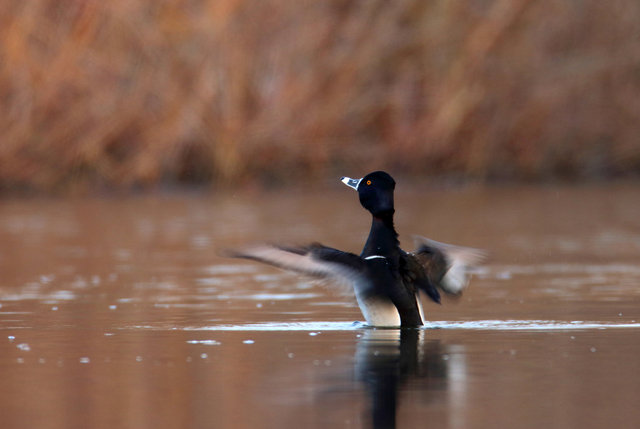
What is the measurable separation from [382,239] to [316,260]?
14.5 inches

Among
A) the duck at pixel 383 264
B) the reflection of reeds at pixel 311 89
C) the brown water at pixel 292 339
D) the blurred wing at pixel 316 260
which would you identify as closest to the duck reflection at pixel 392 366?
the brown water at pixel 292 339

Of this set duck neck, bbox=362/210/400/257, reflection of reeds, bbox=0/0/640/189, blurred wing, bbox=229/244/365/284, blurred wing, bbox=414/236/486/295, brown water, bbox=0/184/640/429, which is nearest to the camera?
brown water, bbox=0/184/640/429

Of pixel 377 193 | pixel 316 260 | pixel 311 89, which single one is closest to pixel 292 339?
pixel 316 260

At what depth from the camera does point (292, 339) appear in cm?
645

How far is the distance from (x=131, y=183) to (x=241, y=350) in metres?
12.5

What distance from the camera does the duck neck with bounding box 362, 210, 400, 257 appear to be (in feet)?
21.9

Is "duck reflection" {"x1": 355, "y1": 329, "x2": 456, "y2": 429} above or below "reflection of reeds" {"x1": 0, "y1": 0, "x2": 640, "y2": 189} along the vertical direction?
below

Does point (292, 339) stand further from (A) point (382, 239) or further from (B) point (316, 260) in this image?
(A) point (382, 239)

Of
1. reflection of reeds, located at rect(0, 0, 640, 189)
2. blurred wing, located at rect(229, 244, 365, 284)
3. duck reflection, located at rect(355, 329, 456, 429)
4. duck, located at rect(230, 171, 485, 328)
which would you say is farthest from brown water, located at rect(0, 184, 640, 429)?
reflection of reeds, located at rect(0, 0, 640, 189)

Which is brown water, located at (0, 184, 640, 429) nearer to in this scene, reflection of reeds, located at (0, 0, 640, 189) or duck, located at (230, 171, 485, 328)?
duck, located at (230, 171, 485, 328)

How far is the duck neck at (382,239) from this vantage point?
6.68 meters

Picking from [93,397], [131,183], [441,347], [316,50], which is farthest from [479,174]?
[93,397]

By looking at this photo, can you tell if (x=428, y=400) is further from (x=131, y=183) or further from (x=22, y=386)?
(x=131, y=183)

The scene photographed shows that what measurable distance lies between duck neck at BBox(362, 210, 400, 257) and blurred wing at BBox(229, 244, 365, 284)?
0.19m
